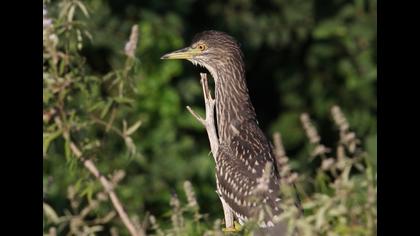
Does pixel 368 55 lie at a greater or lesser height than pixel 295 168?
greater

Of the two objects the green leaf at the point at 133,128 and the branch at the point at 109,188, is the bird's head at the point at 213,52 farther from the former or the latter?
the branch at the point at 109,188

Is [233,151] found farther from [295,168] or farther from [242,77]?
[295,168]

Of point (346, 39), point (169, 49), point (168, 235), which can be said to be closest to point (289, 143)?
point (346, 39)

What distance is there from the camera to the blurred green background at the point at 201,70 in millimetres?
12350

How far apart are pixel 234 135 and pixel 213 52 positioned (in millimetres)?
844

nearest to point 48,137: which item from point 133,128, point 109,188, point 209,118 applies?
point 133,128

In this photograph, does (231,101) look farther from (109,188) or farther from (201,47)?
(109,188)

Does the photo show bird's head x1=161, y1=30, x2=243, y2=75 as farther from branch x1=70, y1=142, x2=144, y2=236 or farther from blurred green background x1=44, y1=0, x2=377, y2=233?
blurred green background x1=44, y1=0, x2=377, y2=233

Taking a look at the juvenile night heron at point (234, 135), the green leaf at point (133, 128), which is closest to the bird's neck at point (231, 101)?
the juvenile night heron at point (234, 135)

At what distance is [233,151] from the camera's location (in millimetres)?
7586

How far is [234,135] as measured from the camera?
7.76 meters

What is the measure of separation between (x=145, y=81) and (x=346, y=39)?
290 centimetres

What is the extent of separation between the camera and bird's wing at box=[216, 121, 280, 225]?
7336 mm

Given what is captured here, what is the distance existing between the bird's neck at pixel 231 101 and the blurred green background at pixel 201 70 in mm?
2551
